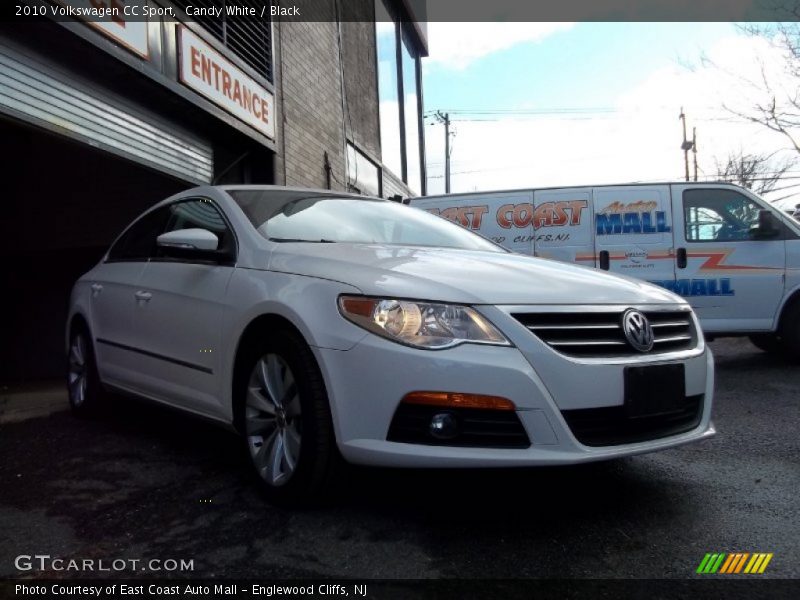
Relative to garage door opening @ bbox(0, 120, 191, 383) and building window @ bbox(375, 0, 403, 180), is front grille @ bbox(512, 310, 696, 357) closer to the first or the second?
garage door opening @ bbox(0, 120, 191, 383)

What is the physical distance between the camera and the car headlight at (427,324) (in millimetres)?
2500

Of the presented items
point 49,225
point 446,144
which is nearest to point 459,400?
point 49,225

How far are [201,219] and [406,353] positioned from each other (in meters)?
2.00

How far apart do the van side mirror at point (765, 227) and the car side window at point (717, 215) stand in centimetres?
12

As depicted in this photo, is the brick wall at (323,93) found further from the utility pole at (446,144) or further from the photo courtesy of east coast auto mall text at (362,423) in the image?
the utility pole at (446,144)

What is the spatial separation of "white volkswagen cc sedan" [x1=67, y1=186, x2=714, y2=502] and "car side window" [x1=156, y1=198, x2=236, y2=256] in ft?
0.12

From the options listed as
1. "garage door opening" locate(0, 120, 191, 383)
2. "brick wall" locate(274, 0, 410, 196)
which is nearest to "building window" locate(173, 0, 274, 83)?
"brick wall" locate(274, 0, 410, 196)

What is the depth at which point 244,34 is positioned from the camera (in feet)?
29.6

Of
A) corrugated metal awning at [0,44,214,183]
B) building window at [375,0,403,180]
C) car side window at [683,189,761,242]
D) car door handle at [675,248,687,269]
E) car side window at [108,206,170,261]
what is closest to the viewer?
car side window at [108,206,170,261]

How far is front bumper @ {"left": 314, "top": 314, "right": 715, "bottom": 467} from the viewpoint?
2447mm

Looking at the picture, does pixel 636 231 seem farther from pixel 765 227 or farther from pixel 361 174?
pixel 361 174

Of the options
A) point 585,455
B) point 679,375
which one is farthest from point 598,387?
point 679,375

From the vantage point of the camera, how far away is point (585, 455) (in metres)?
2.48

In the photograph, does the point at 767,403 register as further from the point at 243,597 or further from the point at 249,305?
the point at 243,597
